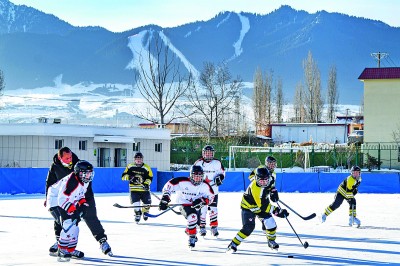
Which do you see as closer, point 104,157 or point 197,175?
point 197,175

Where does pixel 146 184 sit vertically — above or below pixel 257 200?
below

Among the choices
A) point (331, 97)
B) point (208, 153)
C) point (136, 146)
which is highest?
point (331, 97)

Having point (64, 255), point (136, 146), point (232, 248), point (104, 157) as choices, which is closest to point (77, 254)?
point (64, 255)

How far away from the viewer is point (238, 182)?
35906 mm

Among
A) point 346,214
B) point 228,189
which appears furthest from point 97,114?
point 346,214

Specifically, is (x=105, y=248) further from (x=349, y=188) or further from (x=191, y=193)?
(x=349, y=188)

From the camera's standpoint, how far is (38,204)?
25250 millimetres

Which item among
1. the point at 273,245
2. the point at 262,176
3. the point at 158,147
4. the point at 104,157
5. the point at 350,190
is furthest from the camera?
the point at 158,147

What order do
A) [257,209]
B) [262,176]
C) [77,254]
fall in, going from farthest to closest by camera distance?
1. [257,209]
2. [262,176]
3. [77,254]

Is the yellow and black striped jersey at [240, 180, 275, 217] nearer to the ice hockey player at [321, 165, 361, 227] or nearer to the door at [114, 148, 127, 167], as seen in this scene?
the ice hockey player at [321, 165, 361, 227]

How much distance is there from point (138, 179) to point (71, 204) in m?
7.42

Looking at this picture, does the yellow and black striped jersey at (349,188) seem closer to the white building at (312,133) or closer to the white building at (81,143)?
the white building at (81,143)

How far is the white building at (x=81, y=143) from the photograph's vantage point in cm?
4197

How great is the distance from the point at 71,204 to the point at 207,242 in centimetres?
332
